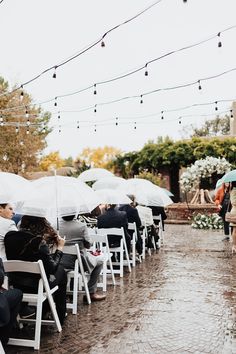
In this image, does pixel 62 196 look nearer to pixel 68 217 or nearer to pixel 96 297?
pixel 68 217

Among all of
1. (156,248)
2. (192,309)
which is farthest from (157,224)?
(192,309)

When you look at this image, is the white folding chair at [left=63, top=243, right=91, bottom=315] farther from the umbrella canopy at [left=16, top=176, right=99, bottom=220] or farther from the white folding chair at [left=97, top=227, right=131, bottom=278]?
the white folding chair at [left=97, top=227, right=131, bottom=278]

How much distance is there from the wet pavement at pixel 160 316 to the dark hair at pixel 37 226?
106 cm

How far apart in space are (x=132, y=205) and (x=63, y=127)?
1094 cm

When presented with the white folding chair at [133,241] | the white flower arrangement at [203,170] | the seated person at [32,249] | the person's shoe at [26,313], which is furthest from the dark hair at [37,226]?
the white flower arrangement at [203,170]

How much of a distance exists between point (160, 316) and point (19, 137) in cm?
2328

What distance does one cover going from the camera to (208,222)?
17703mm

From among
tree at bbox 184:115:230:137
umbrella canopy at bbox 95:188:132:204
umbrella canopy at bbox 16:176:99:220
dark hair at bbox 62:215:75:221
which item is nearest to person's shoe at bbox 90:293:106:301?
dark hair at bbox 62:215:75:221

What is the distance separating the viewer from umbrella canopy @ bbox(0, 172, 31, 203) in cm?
541

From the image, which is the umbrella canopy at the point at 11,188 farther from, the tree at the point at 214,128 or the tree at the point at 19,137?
the tree at the point at 214,128

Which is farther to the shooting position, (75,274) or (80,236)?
(80,236)

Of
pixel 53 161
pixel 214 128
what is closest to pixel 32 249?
pixel 53 161

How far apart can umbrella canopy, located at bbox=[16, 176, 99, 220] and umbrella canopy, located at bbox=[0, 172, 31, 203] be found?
0.10 metres

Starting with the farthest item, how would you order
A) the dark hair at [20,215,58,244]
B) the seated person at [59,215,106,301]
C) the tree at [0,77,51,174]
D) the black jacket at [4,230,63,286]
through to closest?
the tree at [0,77,51,174]
the seated person at [59,215,106,301]
the dark hair at [20,215,58,244]
the black jacket at [4,230,63,286]
